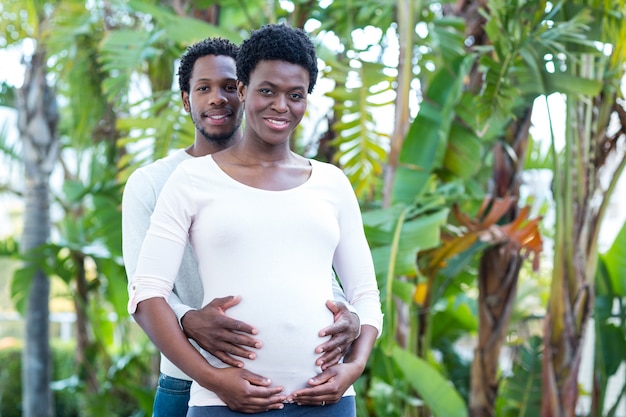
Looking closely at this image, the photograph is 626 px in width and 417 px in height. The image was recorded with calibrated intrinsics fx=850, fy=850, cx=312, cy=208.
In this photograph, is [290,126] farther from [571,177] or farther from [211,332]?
[571,177]

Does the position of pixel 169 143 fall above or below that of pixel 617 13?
below

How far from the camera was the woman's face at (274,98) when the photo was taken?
1.55 metres

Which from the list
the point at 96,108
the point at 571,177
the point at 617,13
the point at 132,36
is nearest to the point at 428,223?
the point at 571,177

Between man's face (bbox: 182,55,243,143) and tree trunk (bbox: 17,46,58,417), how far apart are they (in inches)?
164

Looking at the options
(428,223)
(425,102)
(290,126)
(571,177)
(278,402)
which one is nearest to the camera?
(278,402)

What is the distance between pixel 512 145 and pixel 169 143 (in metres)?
1.64

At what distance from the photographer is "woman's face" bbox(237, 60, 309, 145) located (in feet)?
5.10

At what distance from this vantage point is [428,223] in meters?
3.34

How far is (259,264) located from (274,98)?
0.31 m

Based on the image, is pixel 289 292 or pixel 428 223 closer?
pixel 289 292

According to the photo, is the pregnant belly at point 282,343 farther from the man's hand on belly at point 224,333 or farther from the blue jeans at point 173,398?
the blue jeans at point 173,398

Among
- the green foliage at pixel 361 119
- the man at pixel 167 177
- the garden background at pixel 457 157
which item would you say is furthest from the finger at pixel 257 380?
the green foliage at pixel 361 119

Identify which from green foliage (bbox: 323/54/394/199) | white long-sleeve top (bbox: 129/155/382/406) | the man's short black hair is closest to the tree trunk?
green foliage (bbox: 323/54/394/199)

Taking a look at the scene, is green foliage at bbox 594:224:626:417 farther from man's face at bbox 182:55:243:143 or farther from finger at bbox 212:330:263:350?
finger at bbox 212:330:263:350
